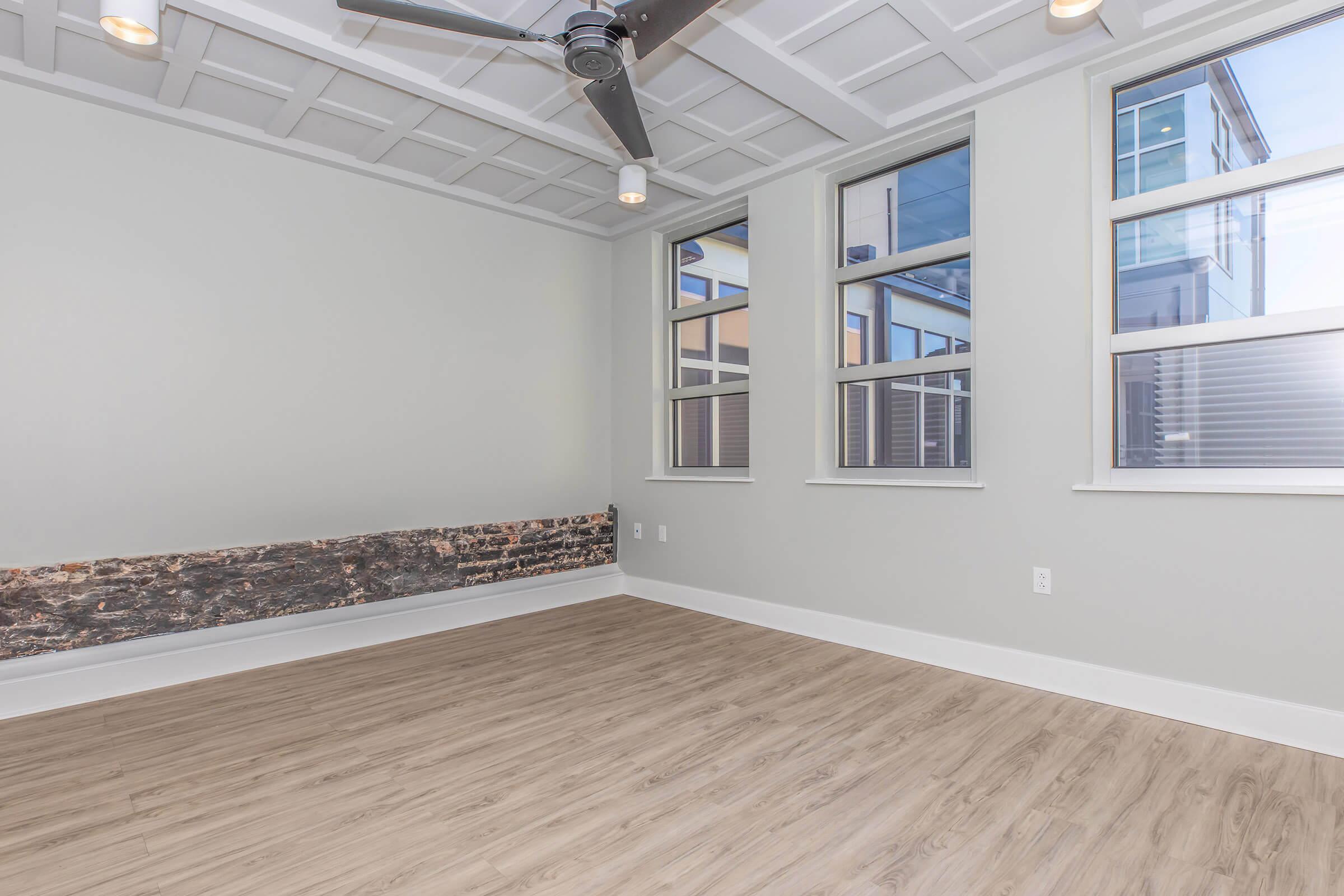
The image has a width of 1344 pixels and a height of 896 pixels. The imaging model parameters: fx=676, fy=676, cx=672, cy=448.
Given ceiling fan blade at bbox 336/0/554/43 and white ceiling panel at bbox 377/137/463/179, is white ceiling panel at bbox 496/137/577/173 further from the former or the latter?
ceiling fan blade at bbox 336/0/554/43

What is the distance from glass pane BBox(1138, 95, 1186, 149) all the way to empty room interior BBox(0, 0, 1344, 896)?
0.06ft

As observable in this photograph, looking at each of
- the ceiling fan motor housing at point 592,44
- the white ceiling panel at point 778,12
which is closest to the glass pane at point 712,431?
the white ceiling panel at point 778,12

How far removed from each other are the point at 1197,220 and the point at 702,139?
2272 mm

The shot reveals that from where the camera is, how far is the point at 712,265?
A: 4.66 metres

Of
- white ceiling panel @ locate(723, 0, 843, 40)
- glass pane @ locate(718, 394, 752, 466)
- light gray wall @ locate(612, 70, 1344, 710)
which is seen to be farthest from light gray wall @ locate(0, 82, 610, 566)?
white ceiling panel @ locate(723, 0, 843, 40)

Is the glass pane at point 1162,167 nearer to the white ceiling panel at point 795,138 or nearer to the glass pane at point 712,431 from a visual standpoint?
the white ceiling panel at point 795,138

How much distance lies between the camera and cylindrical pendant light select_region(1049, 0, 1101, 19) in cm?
216

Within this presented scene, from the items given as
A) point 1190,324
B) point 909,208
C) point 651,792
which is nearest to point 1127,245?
point 1190,324

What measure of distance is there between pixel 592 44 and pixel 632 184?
4.32 feet

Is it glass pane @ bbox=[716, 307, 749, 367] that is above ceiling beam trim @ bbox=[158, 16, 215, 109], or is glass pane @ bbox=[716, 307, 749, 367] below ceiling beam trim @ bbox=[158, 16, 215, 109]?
below

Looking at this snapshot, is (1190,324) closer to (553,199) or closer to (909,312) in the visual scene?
→ (909,312)

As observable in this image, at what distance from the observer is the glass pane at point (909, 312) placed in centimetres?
338

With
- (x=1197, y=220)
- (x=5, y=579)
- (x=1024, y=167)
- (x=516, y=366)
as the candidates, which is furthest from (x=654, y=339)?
(x=5, y=579)

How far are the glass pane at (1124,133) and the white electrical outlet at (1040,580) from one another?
181 cm
